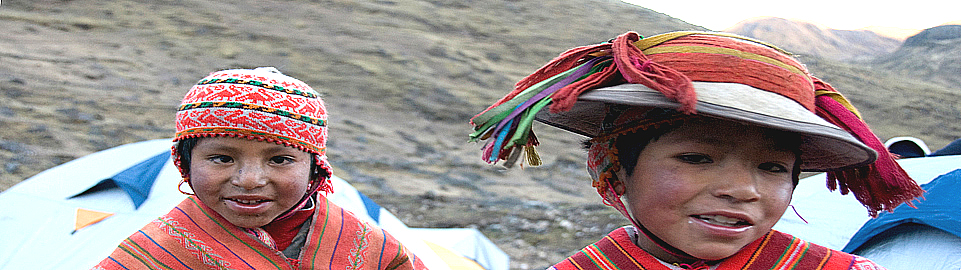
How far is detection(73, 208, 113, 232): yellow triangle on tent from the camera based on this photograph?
3.79 m

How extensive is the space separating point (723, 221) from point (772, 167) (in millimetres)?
155

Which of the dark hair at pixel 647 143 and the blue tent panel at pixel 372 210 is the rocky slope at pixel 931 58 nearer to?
the blue tent panel at pixel 372 210

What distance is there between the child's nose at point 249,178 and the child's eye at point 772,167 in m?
1.25

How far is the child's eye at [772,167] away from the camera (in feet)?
4.76

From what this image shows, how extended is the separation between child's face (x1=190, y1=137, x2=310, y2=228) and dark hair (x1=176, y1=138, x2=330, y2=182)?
6 cm

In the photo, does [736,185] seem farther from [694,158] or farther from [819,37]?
[819,37]

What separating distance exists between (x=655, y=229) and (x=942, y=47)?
30.8m

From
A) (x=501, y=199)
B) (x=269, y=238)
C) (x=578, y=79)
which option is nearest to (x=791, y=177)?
(x=578, y=79)

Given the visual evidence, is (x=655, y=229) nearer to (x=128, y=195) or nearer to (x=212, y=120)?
(x=212, y=120)

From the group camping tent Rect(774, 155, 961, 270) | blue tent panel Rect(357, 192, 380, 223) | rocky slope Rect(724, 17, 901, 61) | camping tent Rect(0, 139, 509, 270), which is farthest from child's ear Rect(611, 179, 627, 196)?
rocky slope Rect(724, 17, 901, 61)

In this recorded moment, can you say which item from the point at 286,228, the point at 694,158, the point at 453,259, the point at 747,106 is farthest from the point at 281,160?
the point at 453,259

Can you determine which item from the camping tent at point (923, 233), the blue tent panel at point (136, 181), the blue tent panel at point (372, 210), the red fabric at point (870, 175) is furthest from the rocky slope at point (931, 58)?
the red fabric at point (870, 175)

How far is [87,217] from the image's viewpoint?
3.84m

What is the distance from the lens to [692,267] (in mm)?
1576
